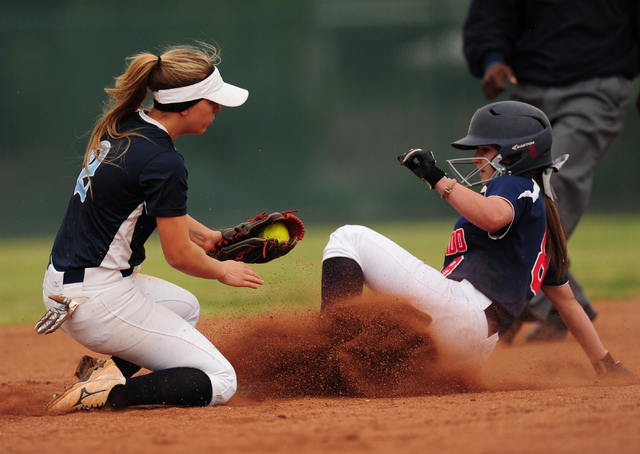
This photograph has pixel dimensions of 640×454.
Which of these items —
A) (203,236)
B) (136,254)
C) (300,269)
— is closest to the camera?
(136,254)

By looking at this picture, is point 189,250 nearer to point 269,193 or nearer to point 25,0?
point 269,193

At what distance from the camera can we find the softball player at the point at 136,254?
2338mm

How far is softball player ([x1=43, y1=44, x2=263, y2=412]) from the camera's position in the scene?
234 cm

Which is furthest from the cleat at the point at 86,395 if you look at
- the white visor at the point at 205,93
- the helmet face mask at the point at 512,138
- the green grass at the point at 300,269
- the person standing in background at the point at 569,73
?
the person standing in background at the point at 569,73

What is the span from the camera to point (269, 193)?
→ 34.2 ft

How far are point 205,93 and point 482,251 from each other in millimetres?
1301

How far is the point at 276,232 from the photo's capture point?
294 centimetres

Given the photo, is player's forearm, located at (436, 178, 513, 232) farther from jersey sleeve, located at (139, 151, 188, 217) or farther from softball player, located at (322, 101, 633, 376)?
jersey sleeve, located at (139, 151, 188, 217)

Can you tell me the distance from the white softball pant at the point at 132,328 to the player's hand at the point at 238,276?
27 cm

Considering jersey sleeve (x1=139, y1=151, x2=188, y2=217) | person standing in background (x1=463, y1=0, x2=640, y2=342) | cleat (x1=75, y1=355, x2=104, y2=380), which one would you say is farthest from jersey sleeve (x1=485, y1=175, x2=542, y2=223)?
cleat (x1=75, y1=355, x2=104, y2=380)

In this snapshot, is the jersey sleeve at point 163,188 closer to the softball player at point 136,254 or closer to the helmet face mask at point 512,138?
the softball player at point 136,254

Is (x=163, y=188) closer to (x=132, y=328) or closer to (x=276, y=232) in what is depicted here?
(x=132, y=328)

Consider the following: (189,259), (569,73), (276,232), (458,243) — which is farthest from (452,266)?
(569,73)

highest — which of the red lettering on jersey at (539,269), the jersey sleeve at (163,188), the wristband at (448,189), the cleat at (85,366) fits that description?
the jersey sleeve at (163,188)
